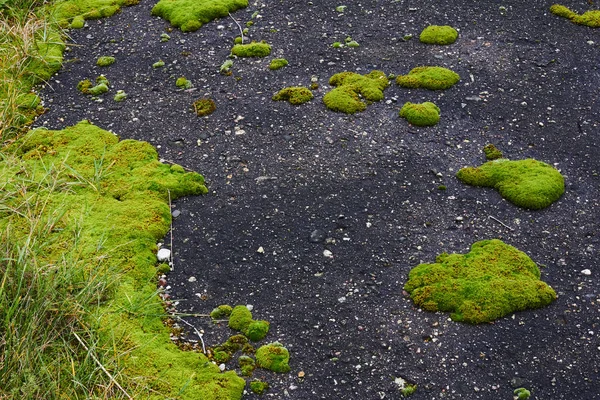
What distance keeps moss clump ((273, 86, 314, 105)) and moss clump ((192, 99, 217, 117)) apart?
644mm

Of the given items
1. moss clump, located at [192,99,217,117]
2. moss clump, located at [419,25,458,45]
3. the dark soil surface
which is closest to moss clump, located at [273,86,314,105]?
the dark soil surface

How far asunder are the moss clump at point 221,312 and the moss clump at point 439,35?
13.6 feet

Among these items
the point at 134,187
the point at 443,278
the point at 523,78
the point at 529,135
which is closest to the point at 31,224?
the point at 134,187

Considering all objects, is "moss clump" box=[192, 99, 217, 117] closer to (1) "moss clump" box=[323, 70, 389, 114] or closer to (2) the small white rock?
(1) "moss clump" box=[323, 70, 389, 114]

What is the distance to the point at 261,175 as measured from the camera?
18.9 feet

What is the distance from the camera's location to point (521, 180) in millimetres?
5531

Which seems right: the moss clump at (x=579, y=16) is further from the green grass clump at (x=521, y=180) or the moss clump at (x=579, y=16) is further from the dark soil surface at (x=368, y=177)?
the green grass clump at (x=521, y=180)

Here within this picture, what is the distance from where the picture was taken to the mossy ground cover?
4.16m

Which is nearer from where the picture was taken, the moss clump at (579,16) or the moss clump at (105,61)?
the moss clump at (105,61)

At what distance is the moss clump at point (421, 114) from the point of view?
6191mm

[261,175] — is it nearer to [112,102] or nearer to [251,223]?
[251,223]

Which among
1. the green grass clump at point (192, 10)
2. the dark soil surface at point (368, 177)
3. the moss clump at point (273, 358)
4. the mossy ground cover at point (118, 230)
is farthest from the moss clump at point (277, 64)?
the moss clump at point (273, 358)

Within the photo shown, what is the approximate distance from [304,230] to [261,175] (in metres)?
0.80

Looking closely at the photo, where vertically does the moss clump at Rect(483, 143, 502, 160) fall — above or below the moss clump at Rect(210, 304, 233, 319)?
above
